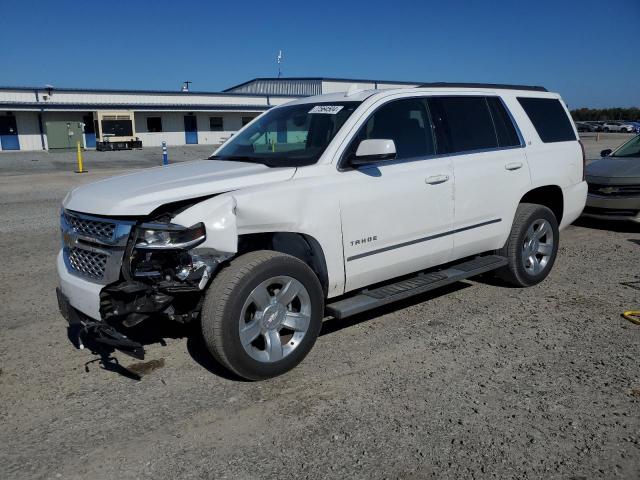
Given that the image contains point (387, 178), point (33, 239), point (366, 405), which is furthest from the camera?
point (33, 239)

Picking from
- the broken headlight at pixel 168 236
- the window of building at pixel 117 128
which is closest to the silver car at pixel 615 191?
the broken headlight at pixel 168 236

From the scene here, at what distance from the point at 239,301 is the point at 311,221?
2.54ft

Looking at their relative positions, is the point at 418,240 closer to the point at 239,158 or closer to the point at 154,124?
the point at 239,158

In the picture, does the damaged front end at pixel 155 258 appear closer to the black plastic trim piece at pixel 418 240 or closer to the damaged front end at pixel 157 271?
the damaged front end at pixel 157 271

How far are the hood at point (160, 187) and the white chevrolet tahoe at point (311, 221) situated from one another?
12 millimetres

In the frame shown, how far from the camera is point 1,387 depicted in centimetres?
367

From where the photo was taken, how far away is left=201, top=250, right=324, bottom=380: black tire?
11.0 feet

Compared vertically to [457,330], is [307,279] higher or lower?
higher

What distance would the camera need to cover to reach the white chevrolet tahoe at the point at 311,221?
11.2 ft

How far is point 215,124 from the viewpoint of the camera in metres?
47.7

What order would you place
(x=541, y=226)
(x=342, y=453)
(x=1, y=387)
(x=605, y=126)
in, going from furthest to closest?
(x=605, y=126)
(x=541, y=226)
(x=1, y=387)
(x=342, y=453)

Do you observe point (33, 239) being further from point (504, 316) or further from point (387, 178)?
point (504, 316)

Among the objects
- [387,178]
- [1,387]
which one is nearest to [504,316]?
[387,178]

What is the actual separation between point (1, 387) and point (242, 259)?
185 centimetres
